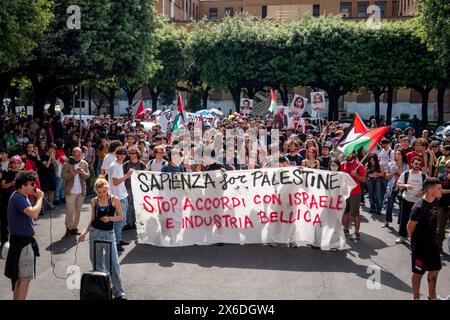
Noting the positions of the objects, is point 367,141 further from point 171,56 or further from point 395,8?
point 395,8

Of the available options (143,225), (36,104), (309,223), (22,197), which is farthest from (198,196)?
(36,104)

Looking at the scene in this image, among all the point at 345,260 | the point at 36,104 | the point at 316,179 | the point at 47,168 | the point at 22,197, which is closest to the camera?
the point at 22,197

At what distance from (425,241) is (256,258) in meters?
3.00

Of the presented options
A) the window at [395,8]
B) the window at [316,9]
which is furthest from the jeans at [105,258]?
the window at [395,8]

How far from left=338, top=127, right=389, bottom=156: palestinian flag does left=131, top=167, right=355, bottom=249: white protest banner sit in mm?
1083

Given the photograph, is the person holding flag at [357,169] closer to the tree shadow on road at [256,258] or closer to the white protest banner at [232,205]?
the white protest banner at [232,205]

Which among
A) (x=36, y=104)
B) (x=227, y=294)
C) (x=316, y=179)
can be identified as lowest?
(x=227, y=294)

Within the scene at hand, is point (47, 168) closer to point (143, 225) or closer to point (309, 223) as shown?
point (143, 225)

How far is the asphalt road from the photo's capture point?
7355 millimetres

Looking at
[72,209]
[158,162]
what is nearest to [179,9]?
[158,162]

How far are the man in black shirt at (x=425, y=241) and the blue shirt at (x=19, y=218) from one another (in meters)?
4.59

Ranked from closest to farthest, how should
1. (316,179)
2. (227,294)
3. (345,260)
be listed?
(227,294) < (345,260) < (316,179)
